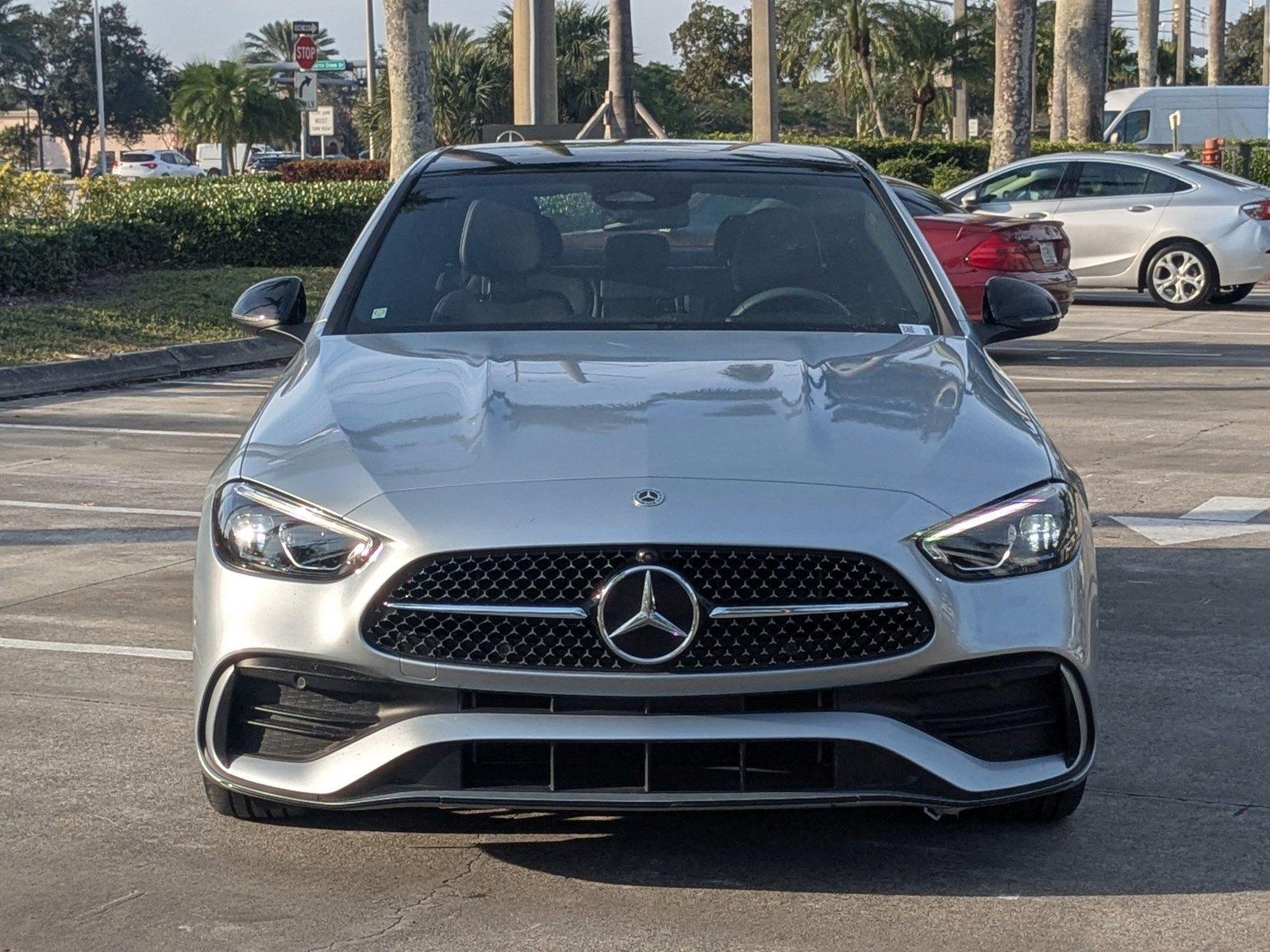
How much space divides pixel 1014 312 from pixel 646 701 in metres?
2.37

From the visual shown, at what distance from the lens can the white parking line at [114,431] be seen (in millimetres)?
10695

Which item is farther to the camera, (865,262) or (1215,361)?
(1215,361)

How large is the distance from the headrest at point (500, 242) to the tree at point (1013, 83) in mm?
20788

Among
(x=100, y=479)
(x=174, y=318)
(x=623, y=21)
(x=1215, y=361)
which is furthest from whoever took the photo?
(x=623, y=21)

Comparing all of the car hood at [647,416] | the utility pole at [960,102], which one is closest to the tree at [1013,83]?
the car hood at [647,416]

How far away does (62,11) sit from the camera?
93000 millimetres

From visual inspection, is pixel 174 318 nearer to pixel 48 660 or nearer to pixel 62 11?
pixel 48 660

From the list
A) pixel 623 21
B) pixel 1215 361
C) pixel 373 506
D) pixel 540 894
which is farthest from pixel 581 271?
pixel 623 21

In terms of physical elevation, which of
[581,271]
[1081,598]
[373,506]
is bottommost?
[1081,598]

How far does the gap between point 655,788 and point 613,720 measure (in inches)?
6.5

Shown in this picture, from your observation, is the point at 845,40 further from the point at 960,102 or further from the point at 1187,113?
the point at 1187,113

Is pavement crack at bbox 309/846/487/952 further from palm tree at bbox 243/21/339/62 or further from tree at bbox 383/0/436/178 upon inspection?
palm tree at bbox 243/21/339/62

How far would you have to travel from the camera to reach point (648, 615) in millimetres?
3518

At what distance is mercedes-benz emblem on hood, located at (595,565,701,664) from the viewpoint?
11.6 ft
